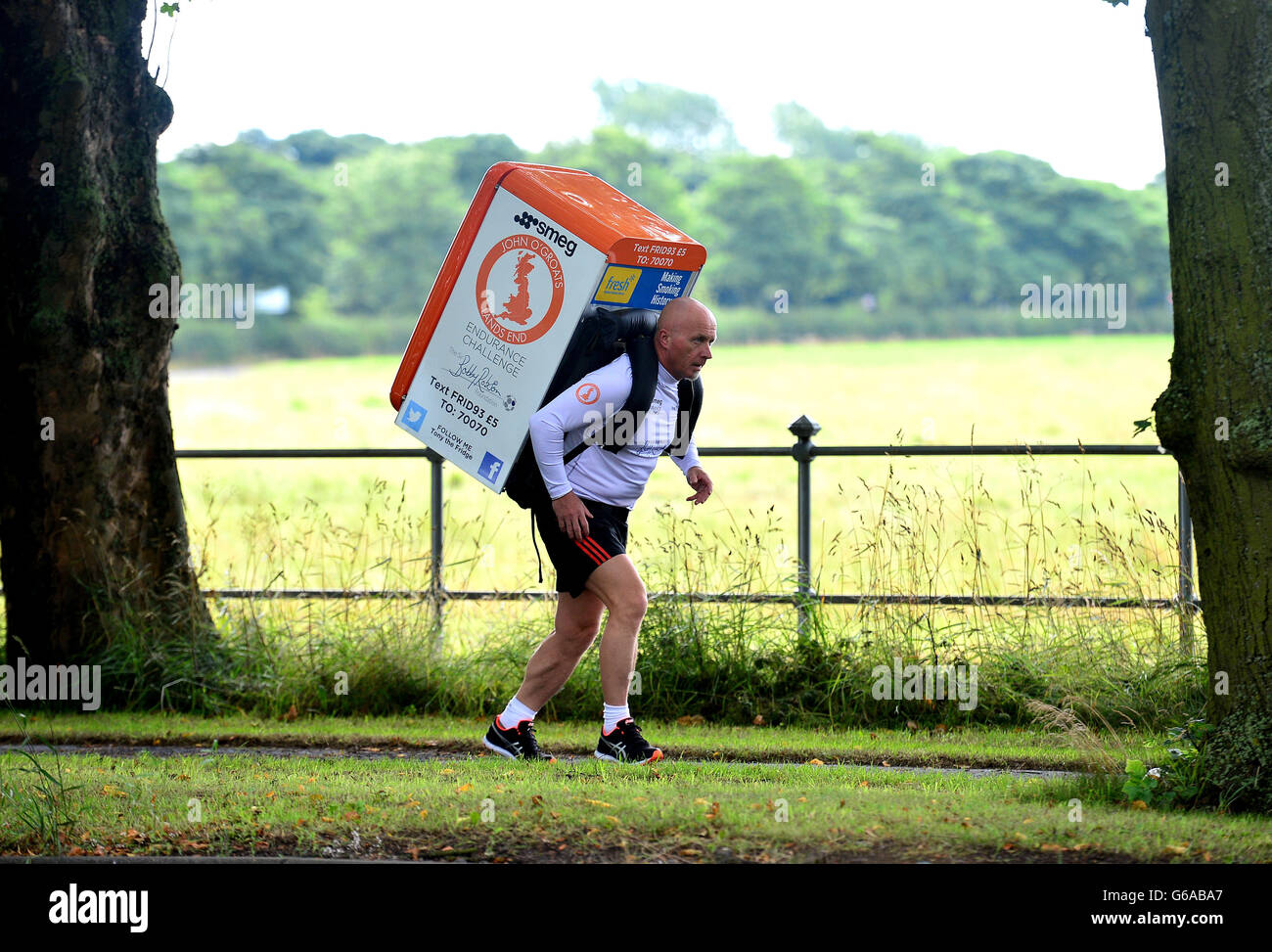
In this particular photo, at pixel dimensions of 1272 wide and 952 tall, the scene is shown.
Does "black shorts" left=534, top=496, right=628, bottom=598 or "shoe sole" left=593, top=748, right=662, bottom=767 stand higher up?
"black shorts" left=534, top=496, right=628, bottom=598

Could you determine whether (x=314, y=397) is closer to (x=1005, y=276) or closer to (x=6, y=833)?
(x=1005, y=276)

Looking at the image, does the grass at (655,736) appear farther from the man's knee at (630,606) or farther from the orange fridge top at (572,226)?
the orange fridge top at (572,226)

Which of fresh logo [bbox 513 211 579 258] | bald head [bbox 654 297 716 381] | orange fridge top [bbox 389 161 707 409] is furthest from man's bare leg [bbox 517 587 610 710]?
fresh logo [bbox 513 211 579 258]

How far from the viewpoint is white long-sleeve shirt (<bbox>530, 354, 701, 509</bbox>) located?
17.5 feet

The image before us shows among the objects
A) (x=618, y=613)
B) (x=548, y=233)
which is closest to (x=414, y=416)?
(x=548, y=233)

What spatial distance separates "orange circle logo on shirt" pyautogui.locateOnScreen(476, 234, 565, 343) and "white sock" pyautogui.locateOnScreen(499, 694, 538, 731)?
1.67m

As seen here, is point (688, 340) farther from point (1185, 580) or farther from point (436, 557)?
point (1185, 580)

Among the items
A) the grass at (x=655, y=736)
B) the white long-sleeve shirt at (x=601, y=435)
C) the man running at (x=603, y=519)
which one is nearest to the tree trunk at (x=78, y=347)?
the grass at (x=655, y=736)

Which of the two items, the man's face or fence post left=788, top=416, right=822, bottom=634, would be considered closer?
the man's face

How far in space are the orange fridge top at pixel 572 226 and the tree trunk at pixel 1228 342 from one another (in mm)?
1896

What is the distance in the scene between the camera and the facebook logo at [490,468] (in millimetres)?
5648

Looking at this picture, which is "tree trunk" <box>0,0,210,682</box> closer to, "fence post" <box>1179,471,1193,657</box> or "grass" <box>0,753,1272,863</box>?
"grass" <box>0,753,1272,863</box>
